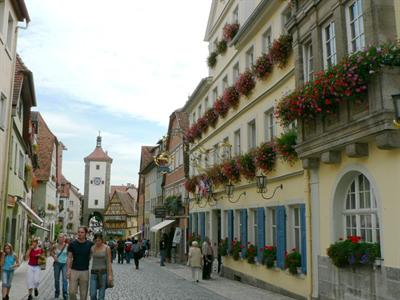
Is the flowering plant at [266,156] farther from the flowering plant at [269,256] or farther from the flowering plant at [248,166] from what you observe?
the flowering plant at [269,256]

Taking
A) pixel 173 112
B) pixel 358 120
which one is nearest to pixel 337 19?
pixel 358 120

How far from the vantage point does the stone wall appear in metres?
8.94

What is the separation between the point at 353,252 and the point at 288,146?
4.23m

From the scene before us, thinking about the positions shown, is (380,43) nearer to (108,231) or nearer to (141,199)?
(141,199)


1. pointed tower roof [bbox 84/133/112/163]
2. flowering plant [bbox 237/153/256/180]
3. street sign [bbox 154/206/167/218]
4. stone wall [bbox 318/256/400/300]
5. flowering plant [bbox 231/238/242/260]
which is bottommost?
stone wall [bbox 318/256/400/300]

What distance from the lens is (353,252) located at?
9945 millimetres

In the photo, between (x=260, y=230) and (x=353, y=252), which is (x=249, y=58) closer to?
(x=260, y=230)

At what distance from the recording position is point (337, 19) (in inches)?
424

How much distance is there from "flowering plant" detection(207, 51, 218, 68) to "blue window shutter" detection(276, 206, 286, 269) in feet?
36.5

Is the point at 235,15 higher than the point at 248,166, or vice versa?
the point at 235,15

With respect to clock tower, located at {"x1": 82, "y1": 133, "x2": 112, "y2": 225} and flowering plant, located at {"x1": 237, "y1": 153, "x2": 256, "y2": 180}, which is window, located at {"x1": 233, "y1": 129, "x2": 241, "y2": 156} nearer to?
flowering plant, located at {"x1": 237, "y1": 153, "x2": 256, "y2": 180}

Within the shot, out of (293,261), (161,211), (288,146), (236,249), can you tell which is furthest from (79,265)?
(161,211)

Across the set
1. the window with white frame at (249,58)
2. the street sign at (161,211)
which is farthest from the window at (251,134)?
the street sign at (161,211)

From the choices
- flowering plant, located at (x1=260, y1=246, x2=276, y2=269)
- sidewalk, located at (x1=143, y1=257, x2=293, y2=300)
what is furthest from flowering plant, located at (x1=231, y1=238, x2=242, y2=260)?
flowering plant, located at (x1=260, y1=246, x2=276, y2=269)
